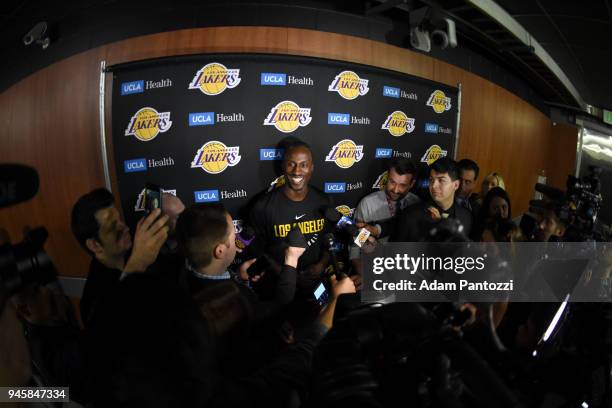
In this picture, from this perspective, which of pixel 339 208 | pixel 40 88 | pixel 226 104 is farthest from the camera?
pixel 339 208

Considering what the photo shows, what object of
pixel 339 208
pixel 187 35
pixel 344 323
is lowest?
pixel 344 323

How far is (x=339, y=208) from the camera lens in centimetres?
183

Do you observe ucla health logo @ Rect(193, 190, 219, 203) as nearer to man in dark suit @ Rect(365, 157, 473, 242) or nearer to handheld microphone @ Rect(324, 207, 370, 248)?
handheld microphone @ Rect(324, 207, 370, 248)

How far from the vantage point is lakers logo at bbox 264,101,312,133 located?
144 cm

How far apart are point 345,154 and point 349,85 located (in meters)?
0.44

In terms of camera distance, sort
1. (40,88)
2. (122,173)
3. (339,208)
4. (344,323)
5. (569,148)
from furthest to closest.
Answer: (569,148) < (339,208) < (122,173) < (40,88) < (344,323)

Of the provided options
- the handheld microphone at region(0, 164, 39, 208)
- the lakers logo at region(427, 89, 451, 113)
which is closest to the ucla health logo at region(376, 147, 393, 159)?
the lakers logo at region(427, 89, 451, 113)

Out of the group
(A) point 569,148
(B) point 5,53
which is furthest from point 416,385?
(A) point 569,148

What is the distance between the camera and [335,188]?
1.86 m

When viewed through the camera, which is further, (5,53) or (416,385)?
(5,53)

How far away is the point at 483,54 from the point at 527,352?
169 cm

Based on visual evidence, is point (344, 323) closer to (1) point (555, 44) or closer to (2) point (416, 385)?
(2) point (416, 385)

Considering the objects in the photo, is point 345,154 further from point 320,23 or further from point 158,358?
point 158,358

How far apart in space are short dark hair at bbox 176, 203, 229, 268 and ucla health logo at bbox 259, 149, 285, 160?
2.25ft
